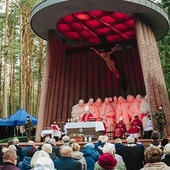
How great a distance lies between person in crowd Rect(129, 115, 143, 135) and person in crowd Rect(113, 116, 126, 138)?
341 mm

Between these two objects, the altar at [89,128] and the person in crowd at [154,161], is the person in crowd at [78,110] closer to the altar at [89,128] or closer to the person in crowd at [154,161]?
the altar at [89,128]

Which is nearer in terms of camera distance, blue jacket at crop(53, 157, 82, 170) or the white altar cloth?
blue jacket at crop(53, 157, 82, 170)

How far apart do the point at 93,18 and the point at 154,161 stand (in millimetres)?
11674

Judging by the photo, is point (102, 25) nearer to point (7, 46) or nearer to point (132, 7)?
point (132, 7)

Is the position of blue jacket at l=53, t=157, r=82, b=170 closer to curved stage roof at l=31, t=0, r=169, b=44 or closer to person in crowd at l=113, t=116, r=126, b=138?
curved stage roof at l=31, t=0, r=169, b=44

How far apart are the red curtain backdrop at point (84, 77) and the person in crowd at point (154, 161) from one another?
11.2m

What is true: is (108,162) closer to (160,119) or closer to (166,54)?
(160,119)

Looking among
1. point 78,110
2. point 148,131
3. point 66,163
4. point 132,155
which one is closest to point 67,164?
point 66,163

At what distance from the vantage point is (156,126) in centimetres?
1085

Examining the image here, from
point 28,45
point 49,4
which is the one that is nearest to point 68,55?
point 49,4

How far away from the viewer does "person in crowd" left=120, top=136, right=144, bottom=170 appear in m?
5.08

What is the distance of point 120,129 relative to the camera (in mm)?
12805

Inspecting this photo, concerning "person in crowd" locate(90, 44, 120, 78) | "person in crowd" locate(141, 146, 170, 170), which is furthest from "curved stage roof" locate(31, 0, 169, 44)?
"person in crowd" locate(141, 146, 170, 170)

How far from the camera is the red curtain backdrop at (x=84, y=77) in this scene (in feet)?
47.5
